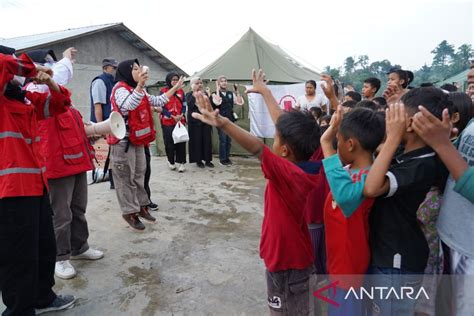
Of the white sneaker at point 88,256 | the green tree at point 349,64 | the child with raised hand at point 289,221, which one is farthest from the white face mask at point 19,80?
the green tree at point 349,64

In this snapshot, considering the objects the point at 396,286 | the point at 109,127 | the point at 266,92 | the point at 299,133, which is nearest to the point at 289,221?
the point at 299,133

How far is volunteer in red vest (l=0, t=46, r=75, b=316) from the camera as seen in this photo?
190cm

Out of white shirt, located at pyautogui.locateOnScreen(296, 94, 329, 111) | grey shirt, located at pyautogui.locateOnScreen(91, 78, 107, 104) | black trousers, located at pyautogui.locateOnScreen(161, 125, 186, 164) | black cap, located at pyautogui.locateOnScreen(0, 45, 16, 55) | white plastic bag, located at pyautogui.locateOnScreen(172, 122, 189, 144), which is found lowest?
black trousers, located at pyautogui.locateOnScreen(161, 125, 186, 164)

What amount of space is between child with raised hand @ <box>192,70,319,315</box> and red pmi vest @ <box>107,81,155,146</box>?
2.26 meters

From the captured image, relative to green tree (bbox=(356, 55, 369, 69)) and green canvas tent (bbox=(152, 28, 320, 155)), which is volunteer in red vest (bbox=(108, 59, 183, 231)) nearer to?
green canvas tent (bbox=(152, 28, 320, 155))

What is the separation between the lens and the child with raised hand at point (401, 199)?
1.41 metres

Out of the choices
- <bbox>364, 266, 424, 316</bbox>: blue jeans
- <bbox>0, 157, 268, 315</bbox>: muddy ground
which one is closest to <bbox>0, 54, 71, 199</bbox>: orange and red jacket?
<bbox>0, 157, 268, 315</bbox>: muddy ground

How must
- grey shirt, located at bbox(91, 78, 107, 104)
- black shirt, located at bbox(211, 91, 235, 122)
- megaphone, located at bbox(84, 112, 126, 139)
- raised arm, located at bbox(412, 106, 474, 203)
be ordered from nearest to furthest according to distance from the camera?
1. raised arm, located at bbox(412, 106, 474, 203)
2. megaphone, located at bbox(84, 112, 126, 139)
3. grey shirt, located at bbox(91, 78, 107, 104)
4. black shirt, located at bbox(211, 91, 235, 122)

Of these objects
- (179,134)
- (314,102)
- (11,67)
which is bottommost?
(179,134)

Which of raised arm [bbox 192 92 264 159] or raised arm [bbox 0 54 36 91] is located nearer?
raised arm [bbox 192 92 264 159]

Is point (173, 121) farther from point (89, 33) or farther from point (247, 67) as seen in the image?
point (89, 33)

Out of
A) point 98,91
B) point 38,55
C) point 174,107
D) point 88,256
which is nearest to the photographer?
point 38,55

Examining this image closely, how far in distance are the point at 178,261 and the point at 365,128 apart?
2.25m

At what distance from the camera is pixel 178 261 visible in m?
3.14
